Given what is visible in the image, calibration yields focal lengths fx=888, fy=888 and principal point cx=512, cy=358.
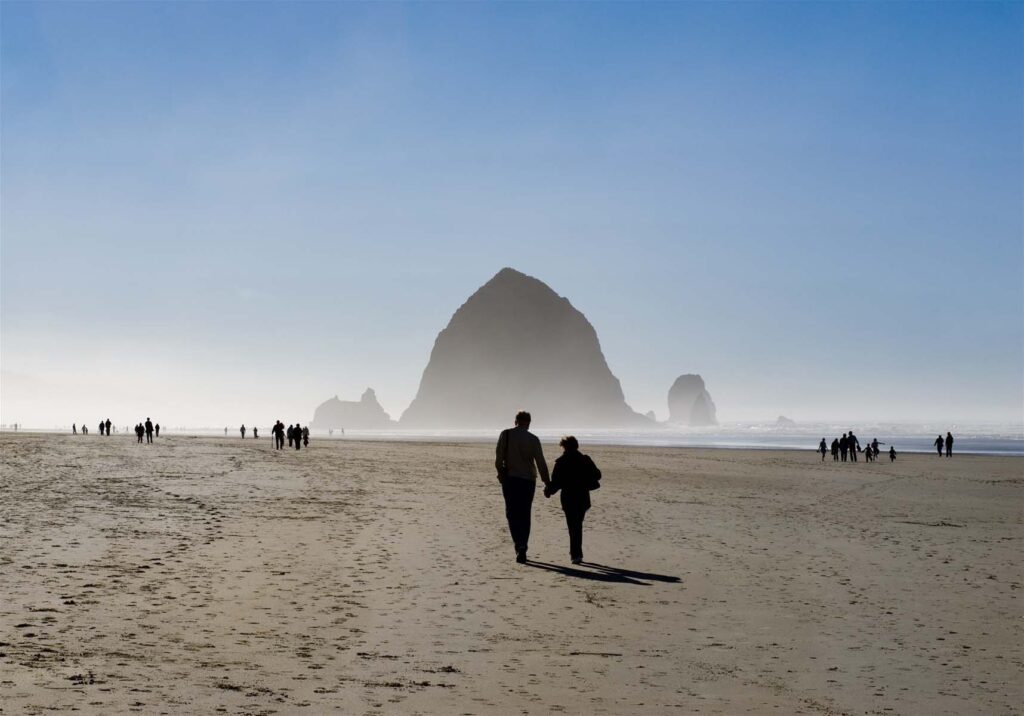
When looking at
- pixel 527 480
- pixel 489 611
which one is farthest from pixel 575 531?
pixel 489 611

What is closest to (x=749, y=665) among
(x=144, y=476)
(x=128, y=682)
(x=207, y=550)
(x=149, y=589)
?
(x=128, y=682)

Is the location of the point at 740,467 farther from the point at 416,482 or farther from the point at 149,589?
the point at 149,589

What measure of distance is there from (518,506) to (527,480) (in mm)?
395

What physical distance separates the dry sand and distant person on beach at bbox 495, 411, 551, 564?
586mm

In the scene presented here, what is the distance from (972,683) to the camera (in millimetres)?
6773

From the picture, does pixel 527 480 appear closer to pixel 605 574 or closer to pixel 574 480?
pixel 574 480

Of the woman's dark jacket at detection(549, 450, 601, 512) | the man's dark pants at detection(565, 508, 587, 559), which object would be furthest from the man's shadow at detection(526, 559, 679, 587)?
the woman's dark jacket at detection(549, 450, 601, 512)

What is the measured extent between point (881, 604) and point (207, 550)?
911 cm

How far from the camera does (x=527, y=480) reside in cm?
1284

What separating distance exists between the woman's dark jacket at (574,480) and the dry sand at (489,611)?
3.04 ft

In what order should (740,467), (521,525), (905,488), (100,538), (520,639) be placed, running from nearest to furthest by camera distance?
(520,639), (521,525), (100,538), (905,488), (740,467)

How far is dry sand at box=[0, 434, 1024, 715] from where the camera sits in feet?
20.6

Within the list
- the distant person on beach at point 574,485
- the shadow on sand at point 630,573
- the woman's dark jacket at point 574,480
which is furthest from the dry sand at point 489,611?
the woman's dark jacket at point 574,480

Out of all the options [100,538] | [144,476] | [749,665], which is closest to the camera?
[749,665]
